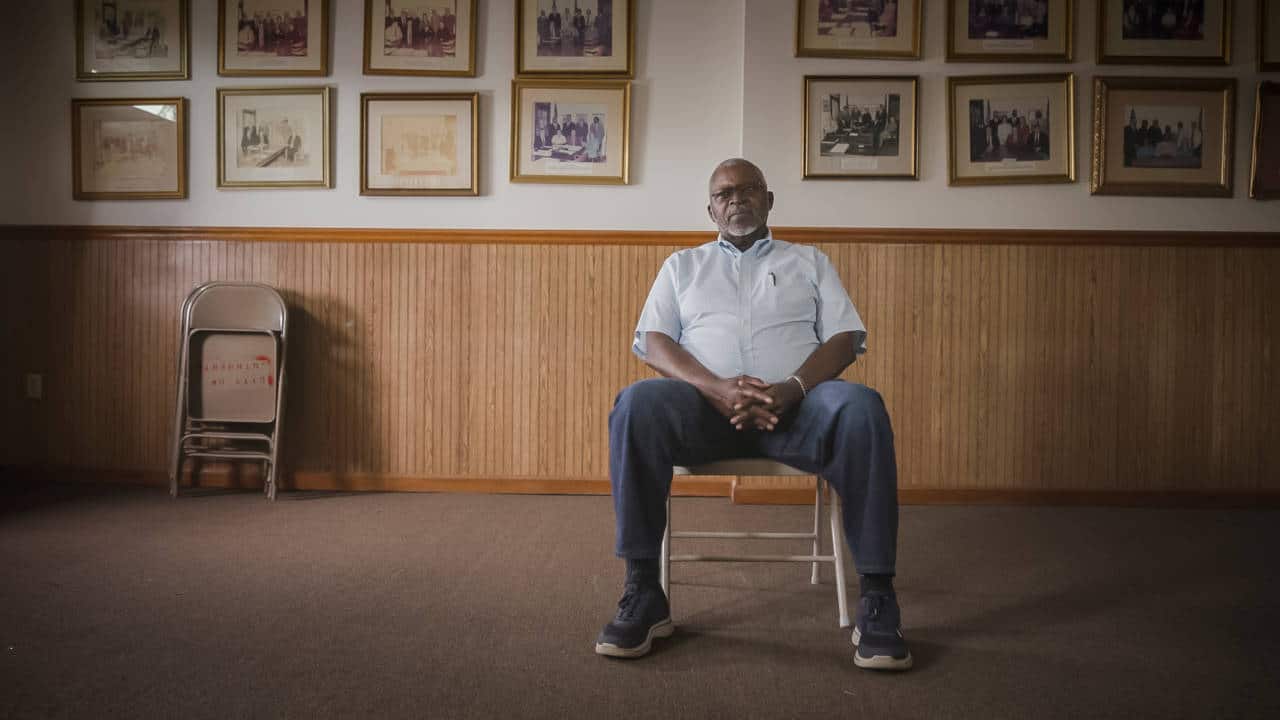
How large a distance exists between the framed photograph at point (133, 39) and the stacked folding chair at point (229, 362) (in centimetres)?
109

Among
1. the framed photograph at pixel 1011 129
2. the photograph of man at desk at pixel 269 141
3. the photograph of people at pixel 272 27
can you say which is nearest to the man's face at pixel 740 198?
the framed photograph at pixel 1011 129

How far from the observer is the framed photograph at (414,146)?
3.65 m

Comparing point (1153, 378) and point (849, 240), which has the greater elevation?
point (849, 240)

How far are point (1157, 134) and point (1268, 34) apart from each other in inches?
25.0

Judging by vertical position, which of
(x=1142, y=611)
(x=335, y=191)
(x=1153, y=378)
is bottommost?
(x=1142, y=611)

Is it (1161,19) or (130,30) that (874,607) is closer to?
(1161,19)

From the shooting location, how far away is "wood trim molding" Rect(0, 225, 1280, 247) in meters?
3.48

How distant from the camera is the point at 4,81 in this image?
3783 millimetres

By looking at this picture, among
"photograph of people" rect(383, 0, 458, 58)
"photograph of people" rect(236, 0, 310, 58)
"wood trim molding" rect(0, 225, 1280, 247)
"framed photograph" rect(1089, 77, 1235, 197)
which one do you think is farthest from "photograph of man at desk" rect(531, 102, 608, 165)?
"framed photograph" rect(1089, 77, 1235, 197)

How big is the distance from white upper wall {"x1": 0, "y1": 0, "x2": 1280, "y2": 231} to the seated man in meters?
1.37

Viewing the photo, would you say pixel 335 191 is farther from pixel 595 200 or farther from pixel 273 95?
pixel 595 200

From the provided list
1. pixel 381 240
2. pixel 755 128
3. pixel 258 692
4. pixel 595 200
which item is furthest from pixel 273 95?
pixel 258 692

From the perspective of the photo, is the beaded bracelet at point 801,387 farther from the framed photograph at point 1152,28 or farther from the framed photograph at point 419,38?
the framed photograph at point 1152,28

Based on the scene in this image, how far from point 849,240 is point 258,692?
284 centimetres
